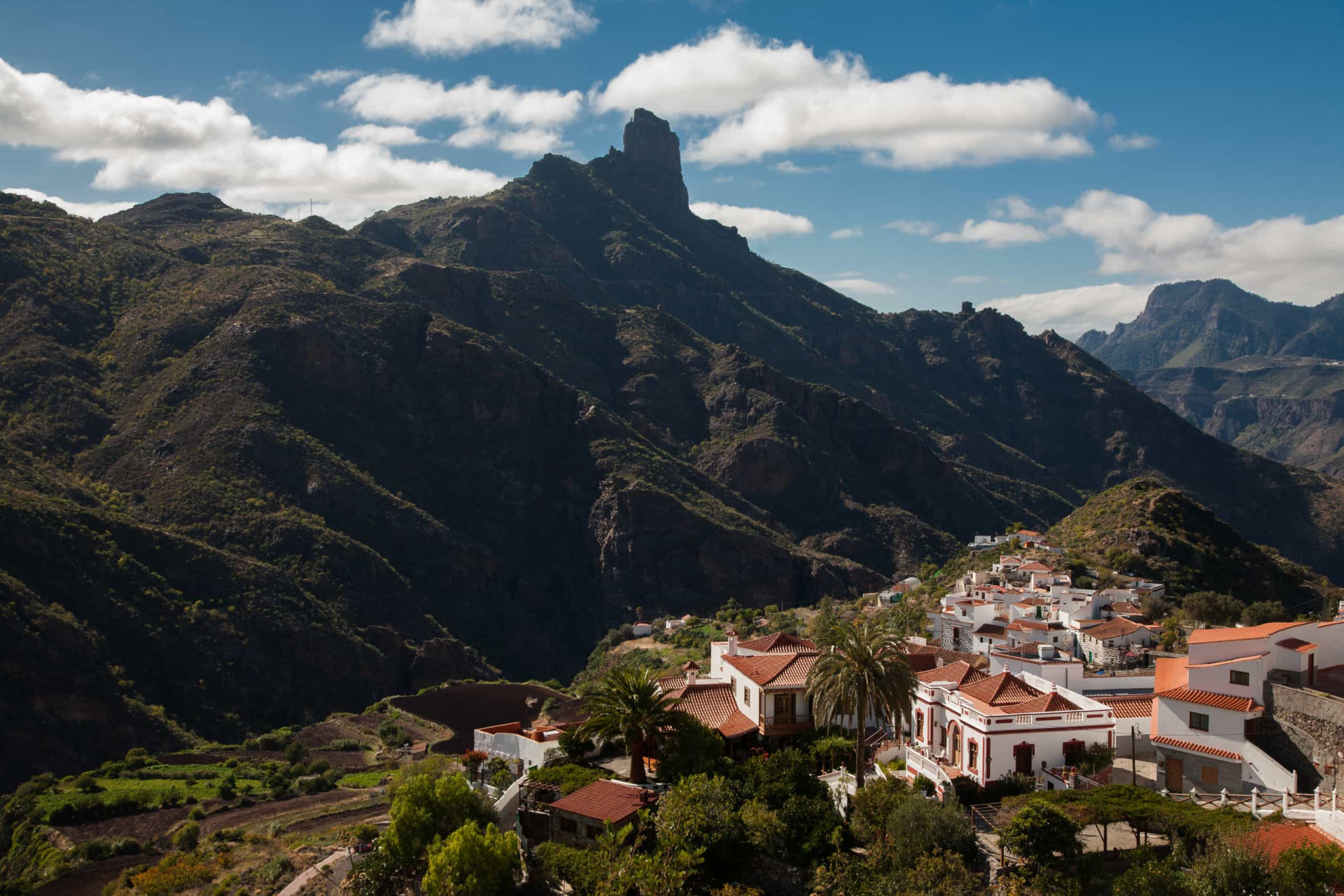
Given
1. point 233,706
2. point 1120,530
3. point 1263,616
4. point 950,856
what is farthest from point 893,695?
point 233,706

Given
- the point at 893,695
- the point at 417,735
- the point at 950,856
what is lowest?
the point at 417,735

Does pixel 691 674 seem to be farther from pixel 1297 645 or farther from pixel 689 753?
pixel 1297 645

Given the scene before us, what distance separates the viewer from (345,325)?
146000 mm

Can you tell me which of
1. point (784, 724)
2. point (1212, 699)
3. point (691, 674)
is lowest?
point (691, 674)

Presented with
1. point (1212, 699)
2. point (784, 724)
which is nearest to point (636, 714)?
point (784, 724)

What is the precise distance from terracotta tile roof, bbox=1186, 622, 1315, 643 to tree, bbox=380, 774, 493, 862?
25.3 metres

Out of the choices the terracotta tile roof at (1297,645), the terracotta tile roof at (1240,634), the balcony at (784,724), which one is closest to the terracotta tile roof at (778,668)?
the balcony at (784,724)

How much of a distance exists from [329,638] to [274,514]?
16895 millimetres

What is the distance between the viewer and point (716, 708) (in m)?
43.6

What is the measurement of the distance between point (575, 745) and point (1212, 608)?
44.1m

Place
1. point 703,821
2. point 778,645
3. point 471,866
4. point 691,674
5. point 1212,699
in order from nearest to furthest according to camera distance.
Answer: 1. point 703,821
2. point 471,866
3. point 1212,699
4. point 778,645
5. point 691,674

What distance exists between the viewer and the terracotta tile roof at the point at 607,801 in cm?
3559

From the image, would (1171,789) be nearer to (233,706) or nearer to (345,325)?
(233,706)

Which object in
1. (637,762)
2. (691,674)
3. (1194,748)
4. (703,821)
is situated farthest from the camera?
(691,674)
